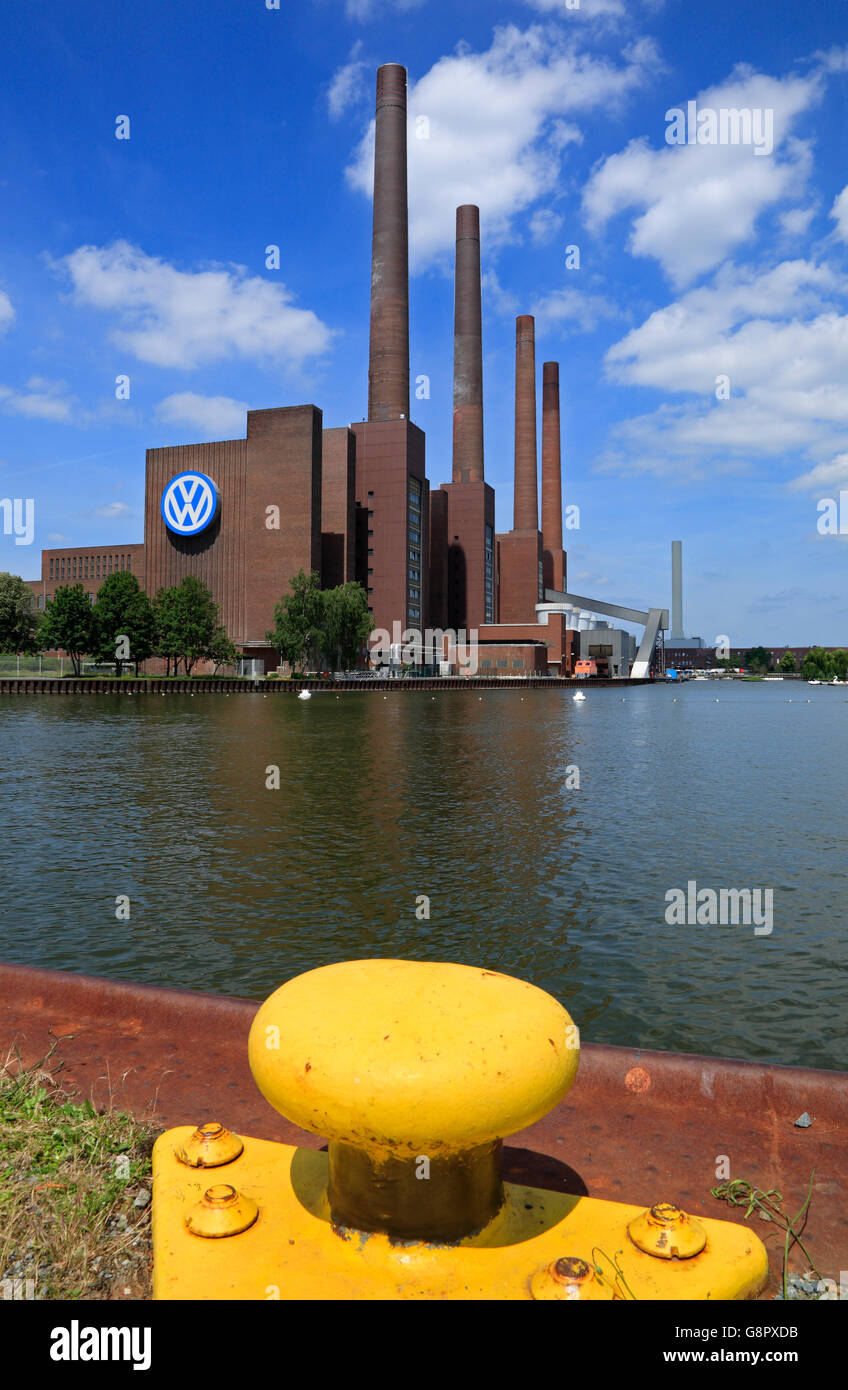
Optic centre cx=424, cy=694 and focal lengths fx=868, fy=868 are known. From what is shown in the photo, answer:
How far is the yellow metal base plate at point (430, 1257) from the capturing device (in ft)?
9.60

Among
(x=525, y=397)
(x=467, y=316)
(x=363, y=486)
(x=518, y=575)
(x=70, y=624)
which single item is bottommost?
(x=70, y=624)

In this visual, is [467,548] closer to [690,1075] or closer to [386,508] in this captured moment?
[386,508]

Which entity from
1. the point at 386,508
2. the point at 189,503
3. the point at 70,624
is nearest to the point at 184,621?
the point at 70,624

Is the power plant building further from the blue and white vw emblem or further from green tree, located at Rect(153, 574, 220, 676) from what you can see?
green tree, located at Rect(153, 574, 220, 676)

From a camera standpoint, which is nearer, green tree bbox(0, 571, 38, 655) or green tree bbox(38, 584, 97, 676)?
green tree bbox(38, 584, 97, 676)

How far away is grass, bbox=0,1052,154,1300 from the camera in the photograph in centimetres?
320

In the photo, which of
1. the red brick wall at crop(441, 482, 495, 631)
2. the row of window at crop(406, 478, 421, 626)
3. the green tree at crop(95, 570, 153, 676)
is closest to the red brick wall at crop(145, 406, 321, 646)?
the row of window at crop(406, 478, 421, 626)

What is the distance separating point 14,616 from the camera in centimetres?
10475

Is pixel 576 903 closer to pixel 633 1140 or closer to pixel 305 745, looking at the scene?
pixel 633 1140

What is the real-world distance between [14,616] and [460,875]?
347 ft

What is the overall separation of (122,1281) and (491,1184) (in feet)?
4.62

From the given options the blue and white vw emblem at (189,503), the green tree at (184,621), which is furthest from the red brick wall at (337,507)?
the green tree at (184,621)

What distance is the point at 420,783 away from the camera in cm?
2162

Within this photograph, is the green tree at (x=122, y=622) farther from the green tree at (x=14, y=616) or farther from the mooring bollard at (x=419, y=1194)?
the mooring bollard at (x=419, y=1194)
